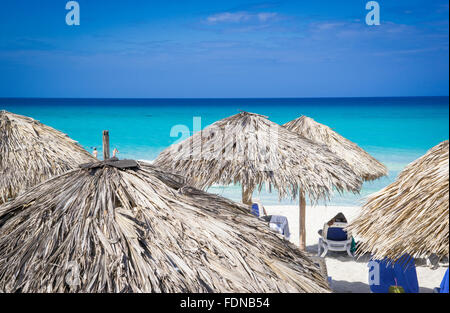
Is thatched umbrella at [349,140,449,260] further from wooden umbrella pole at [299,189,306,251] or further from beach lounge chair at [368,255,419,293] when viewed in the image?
wooden umbrella pole at [299,189,306,251]

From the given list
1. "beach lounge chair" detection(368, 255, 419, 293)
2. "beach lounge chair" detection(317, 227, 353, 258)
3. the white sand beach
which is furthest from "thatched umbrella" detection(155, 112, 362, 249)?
"beach lounge chair" detection(317, 227, 353, 258)

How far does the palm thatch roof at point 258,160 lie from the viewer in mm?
4926

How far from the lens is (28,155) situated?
17.4 ft

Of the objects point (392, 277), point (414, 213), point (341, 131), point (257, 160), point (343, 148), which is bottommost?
point (392, 277)

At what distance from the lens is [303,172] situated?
5035mm

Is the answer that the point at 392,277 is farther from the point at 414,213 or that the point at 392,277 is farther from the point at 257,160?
the point at 414,213

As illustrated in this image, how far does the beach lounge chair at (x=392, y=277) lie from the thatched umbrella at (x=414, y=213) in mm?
1974

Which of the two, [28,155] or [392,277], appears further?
[28,155]

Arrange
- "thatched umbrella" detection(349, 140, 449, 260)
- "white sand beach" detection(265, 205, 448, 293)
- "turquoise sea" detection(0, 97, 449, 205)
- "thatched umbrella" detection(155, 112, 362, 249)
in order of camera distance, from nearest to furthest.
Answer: "thatched umbrella" detection(349, 140, 449, 260) → "thatched umbrella" detection(155, 112, 362, 249) → "white sand beach" detection(265, 205, 448, 293) → "turquoise sea" detection(0, 97, 449, 205)

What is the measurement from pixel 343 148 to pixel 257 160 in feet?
10.1

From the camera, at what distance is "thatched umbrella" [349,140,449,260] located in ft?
8.27

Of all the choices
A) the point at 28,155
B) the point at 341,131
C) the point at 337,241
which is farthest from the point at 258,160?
the point at 341,131

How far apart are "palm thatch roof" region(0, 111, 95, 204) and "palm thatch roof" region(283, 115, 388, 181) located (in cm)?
404
